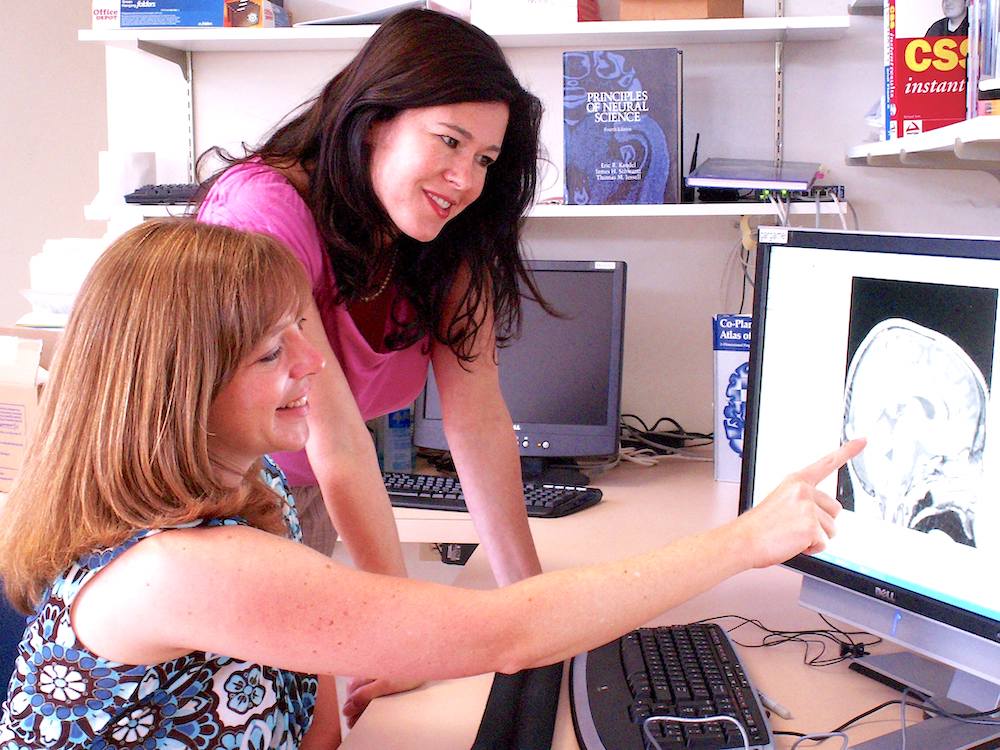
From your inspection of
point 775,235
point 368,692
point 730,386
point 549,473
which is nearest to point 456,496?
point 549,473

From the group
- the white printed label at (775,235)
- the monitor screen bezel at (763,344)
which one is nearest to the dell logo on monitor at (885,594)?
the monitor screen bezel at (763,344)

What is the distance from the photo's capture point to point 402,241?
1456 mm

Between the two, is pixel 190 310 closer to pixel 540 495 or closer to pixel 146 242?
pixel 146 242

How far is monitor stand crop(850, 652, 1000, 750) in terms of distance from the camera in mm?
1002

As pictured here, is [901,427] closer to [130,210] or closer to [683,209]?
[683,209]

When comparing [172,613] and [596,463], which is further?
[596,463]

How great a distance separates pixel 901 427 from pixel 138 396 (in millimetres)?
707

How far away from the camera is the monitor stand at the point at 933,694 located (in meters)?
1.00

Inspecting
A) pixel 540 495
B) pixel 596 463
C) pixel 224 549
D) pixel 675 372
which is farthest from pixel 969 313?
pixel 675 372

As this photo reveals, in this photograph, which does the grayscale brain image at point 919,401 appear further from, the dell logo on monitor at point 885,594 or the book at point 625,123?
the book at point 625,123

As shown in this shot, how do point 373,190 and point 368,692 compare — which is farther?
point 373,190

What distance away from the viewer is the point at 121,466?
3.05ft

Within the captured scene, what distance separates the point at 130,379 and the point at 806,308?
0.69 m

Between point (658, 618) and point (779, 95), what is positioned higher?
point (779, 95)
